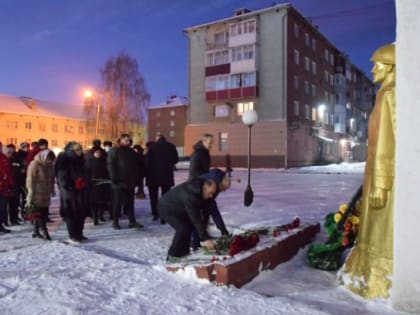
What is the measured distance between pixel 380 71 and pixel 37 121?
58.5m

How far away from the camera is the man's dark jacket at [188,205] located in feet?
15.5

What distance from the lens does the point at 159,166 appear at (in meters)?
8.28

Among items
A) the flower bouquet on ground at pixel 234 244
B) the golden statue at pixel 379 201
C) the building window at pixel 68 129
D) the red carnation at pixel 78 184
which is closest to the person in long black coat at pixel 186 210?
the flower bouquet on ground at pixel 234 244

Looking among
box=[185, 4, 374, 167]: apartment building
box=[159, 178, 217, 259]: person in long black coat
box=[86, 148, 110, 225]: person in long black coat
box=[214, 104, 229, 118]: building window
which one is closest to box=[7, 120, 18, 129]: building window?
box=[185, 4, 374, 167]: apartment building

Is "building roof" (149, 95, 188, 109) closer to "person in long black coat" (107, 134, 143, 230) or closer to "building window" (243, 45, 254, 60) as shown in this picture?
"building window" (243, 45, 254, 60)

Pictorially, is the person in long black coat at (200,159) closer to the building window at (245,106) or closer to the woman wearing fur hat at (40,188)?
the woman wearing fur hat at (40,188)

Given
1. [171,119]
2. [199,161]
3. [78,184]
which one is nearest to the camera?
[78,184]

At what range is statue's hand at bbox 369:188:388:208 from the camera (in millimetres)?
4047

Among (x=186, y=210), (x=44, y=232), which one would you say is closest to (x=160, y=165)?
(x=44, y=232)

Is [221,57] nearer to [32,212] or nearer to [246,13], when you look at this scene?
[246,13]

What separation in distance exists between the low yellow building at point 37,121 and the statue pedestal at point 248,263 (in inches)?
1947

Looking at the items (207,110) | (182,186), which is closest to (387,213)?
(182,186)

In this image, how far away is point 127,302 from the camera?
3701 mm

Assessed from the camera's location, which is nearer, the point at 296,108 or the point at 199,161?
the point at 199,161
